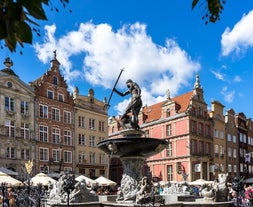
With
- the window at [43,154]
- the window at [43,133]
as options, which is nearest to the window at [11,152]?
the window at [43,154]

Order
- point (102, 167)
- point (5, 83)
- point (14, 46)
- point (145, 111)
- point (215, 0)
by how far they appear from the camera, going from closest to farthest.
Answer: point (14, 46)
point (215, 0)
point (5, 83)
point (102, 167)
point (145, 111)

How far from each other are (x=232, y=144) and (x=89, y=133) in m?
23.5

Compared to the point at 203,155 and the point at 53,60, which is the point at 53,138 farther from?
the point at 203,155

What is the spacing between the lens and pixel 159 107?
5384 centimetres

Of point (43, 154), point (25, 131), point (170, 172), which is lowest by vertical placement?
point (170, 172)

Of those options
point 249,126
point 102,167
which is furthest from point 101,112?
point 249,126

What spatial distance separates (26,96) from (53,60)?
5969mm

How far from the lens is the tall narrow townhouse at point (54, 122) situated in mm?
39094

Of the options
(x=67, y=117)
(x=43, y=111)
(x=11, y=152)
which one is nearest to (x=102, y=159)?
(x=67, y=117)

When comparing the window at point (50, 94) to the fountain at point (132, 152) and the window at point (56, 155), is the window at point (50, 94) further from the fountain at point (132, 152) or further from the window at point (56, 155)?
the fountain at point (132, 152)

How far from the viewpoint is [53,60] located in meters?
41.8

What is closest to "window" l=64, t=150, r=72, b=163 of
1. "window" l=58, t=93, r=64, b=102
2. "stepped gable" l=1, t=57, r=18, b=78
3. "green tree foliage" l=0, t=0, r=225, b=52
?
"window" l=58, t=93, r=64, b=102

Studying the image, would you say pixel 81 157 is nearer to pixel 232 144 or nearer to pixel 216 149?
pixel 216 149

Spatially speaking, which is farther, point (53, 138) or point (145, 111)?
point (145, 111)
